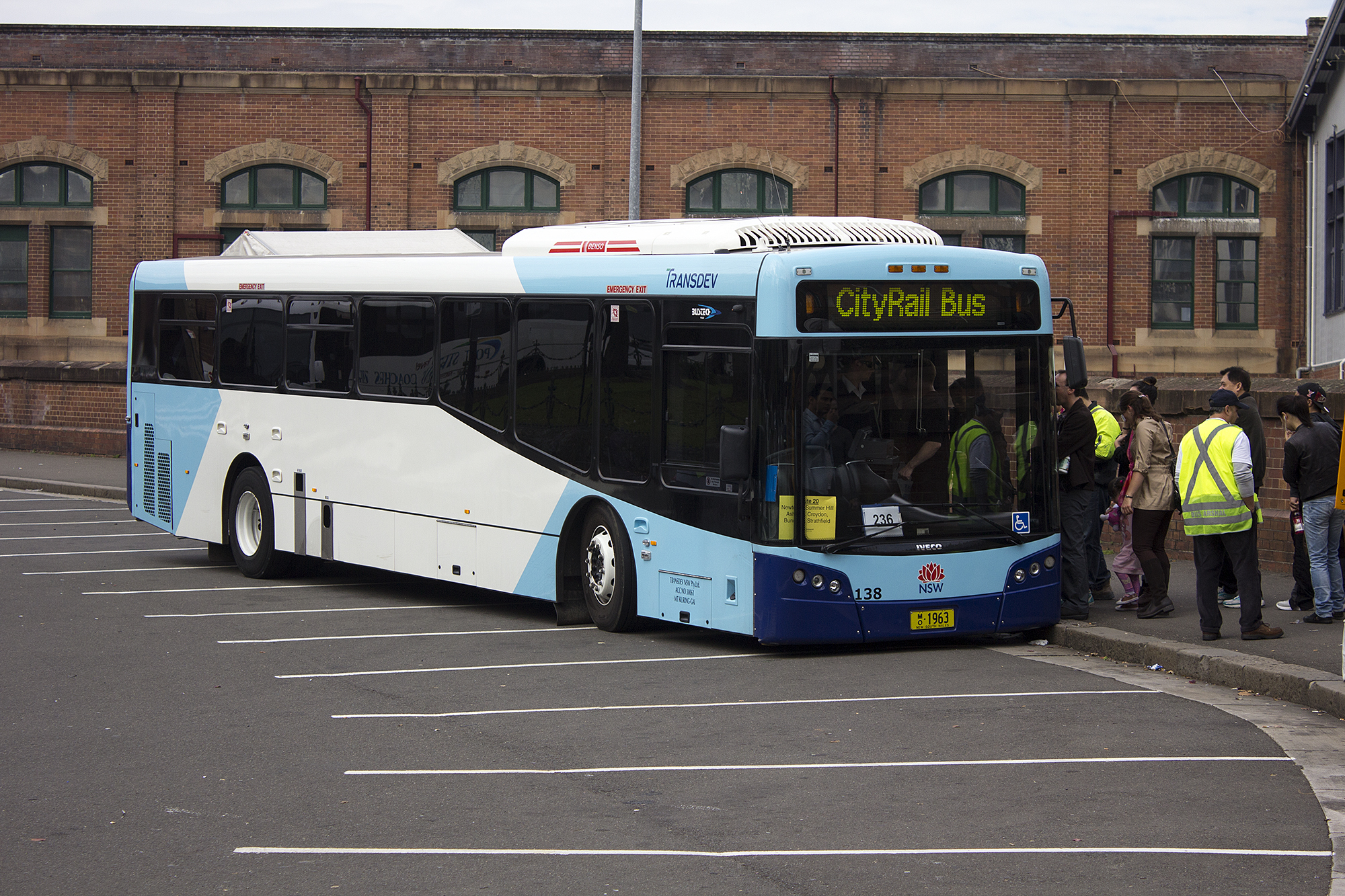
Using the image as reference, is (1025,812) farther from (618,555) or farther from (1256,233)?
(1256,233)

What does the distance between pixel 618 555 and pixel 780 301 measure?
2418 mm

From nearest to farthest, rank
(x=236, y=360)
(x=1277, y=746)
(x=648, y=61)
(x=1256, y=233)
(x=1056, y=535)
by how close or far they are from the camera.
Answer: (x=1277, y=746)
(x=1056, y=535)
(x=236, y=360)
(x=1256, y=233)
(x=648, y=61)

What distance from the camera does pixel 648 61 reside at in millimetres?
32812

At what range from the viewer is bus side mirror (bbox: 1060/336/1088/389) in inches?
428

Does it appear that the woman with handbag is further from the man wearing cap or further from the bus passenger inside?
the bus passenger inside

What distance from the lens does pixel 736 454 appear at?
32.6 feet

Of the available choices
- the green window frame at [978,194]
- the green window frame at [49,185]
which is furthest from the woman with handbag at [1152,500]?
the green window frame at [49,185]

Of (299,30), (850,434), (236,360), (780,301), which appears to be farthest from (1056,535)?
(299,30)

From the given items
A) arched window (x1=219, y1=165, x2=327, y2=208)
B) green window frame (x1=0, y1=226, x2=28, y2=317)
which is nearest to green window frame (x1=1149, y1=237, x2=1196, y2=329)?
arched window (x1=219, y1=165, x2=327, y2=208)

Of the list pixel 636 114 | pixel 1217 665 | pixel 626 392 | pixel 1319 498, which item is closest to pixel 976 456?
pixel 1217 665

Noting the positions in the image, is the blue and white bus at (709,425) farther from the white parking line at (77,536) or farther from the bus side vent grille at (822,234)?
the white parking line at (77,536)

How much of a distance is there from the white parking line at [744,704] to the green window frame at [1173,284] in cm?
2294

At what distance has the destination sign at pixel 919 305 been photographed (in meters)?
10.0

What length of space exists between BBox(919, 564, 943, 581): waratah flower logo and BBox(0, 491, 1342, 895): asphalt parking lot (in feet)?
1.86
